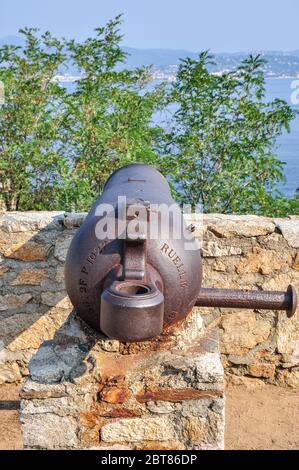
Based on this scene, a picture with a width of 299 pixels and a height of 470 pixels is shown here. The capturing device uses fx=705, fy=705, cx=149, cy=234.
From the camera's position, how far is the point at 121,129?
19.8 feet

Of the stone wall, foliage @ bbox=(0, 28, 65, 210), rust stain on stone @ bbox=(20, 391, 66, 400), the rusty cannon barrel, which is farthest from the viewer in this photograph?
foliage @ bbox=(0, 28, 65, 210)

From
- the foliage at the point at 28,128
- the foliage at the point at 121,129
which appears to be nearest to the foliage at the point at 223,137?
the foliage at the point at 121,129

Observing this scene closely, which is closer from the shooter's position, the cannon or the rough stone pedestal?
the cannon

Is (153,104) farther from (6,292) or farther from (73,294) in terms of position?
(73,294)

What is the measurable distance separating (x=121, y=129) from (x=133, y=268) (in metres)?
3.47

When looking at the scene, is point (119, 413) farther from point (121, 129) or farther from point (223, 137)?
point (223, 137)

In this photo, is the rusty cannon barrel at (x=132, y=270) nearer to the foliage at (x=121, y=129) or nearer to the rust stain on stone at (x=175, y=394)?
the rust stain on stone at (x=175, y=394)

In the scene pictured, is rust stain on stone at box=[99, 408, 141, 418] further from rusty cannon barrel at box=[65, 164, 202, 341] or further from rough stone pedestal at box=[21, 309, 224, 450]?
rusty cannon barrel at box=[65, 164, 202, 341]

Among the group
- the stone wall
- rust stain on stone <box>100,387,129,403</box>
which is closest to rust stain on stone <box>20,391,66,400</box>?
rust stain on stone <box>100,387,129,403</box>

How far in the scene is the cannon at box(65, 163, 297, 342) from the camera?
2576 millimetres

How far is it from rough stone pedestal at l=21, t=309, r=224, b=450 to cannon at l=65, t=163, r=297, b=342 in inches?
12.0

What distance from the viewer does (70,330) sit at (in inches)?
135

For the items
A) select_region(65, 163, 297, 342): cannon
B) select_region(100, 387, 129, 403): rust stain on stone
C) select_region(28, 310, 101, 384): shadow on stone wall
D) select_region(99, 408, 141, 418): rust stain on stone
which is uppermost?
select_region(65, 163, 297, 342): cannon
